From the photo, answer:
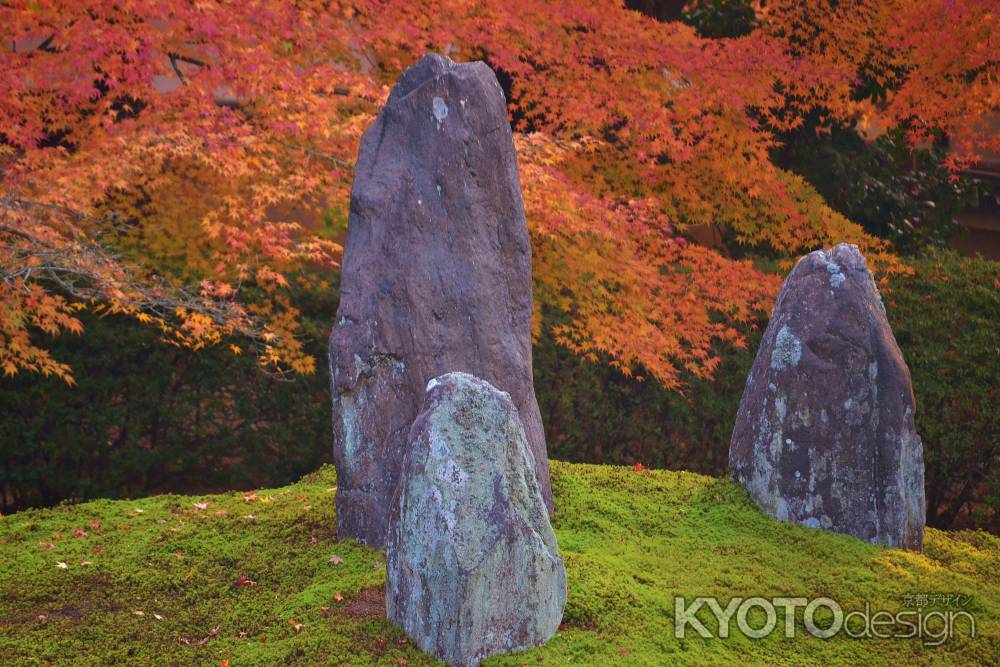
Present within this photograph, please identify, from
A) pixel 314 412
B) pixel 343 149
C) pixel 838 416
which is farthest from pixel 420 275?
pixel 314 412

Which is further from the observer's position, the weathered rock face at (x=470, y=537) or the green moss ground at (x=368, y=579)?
the green moss ground at (x=368, y=579)

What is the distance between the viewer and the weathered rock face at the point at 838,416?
669cm

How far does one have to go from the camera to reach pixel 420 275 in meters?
6.44

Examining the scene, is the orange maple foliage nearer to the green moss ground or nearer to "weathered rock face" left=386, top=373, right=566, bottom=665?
the green moss ground

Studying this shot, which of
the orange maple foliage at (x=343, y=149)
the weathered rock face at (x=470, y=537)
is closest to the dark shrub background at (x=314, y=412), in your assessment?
the orange maple foliage at (x=343, y=149)

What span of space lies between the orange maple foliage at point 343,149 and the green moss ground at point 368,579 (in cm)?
144

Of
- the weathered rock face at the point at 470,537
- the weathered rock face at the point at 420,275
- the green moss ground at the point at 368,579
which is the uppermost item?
the weathered rock face at the point at 420,275

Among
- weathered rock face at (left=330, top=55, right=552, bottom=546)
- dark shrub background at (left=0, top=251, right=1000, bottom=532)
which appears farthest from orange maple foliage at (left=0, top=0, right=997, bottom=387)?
weathered rock face at (left=330, top=55, right=552, bottom=546)

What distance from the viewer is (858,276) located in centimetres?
700

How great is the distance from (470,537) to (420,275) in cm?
212

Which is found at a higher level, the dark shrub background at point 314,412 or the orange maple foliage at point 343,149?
the orange maple foliage at point 343,149

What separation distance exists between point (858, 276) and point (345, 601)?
410 centimetres

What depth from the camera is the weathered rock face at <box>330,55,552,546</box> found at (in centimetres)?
638

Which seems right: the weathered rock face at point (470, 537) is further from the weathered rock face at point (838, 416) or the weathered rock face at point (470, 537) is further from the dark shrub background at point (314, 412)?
the dark shrub background at point (314, 412)
